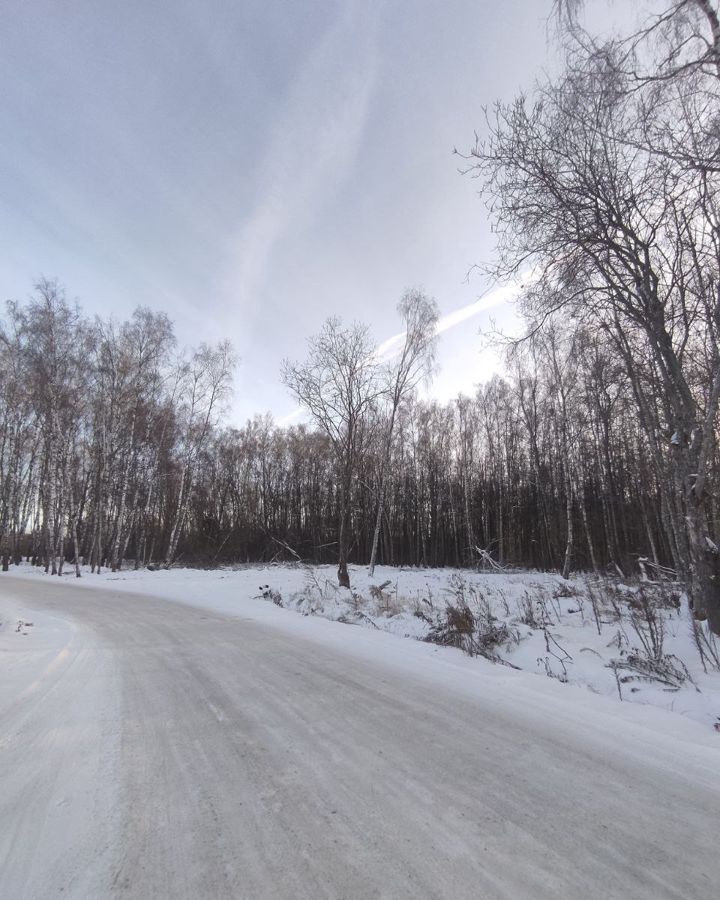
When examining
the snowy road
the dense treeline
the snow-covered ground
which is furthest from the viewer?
the dense treeline

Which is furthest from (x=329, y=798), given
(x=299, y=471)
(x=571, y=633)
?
(x=299, y=471)

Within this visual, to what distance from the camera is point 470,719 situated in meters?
3.46

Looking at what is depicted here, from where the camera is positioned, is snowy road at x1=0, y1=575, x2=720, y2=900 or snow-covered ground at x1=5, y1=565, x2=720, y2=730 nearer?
snowy road at x1=0, y1=575, x2=720, y2=900

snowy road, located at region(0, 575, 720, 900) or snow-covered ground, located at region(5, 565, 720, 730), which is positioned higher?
snow-covered ground, located at region(5, 565, 720, 730)

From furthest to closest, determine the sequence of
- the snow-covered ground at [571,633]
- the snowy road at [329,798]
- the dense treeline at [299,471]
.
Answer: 1. the dense treeline at [299,471]
2. the snow-covered ground at [571,633]
3. the snowy road at [329,798]

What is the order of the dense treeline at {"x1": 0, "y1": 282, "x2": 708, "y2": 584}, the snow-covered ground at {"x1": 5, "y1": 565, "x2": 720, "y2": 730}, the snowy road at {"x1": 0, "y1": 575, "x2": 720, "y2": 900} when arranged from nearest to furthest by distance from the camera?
the snowy road at {"x1": 0, "y1": 575, "x2": 720, "y2": 900}
the snow-covered ground at {"x1": 5, "y1": 565, "x2": 720, "y2": 730}
the dense treeline at {"x1": 0, "y1": 282, "x2": 708, "y2": 584}

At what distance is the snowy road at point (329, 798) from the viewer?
171cm

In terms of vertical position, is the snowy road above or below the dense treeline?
below

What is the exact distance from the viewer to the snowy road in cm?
171

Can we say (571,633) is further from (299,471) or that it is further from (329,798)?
(299,471)

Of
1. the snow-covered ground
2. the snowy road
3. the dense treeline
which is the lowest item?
the snowy road

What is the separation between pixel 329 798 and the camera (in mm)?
2256

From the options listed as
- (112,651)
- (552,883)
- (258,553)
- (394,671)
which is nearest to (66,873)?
(552,883)

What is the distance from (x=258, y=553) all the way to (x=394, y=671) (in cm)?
3462
